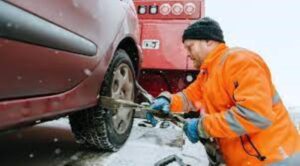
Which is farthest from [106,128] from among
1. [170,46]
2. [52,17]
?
[170,46]

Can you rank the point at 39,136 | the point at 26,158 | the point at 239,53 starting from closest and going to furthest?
the point at 239,53 → the point at 26,158 → the point at 39,136

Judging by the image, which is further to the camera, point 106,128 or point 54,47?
point 106,128

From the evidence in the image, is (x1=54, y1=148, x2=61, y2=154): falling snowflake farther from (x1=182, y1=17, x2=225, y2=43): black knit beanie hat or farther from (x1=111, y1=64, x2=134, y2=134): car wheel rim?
(x1=182, y1=17, x2=225, y2=43): black knit beanie hat

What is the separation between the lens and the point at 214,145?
225cm

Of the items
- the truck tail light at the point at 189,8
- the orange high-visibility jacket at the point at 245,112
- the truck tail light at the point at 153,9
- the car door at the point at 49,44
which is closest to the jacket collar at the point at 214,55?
the orange high-visibility jacket at the point at 245,112

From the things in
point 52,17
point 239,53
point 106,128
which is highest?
point 52,17

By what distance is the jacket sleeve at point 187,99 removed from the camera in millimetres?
2594

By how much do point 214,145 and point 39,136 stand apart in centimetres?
199

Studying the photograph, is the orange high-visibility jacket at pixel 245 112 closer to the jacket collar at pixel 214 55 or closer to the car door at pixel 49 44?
the jacket collar at pixel 214 55

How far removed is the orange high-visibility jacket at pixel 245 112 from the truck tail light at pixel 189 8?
3.05 metres

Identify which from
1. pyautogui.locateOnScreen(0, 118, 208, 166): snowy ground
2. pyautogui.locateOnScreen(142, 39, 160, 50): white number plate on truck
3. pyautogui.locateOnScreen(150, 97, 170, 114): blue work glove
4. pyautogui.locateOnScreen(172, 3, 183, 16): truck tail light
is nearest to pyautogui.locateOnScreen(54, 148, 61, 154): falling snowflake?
pyautogui.locateOnScreen(0, 118, 208, 166): snowy ground

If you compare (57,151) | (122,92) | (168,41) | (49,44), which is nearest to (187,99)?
(122,92)

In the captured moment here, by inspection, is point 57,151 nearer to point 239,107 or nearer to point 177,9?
point 239,107

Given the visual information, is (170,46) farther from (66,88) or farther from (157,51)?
Result: (66,88)
